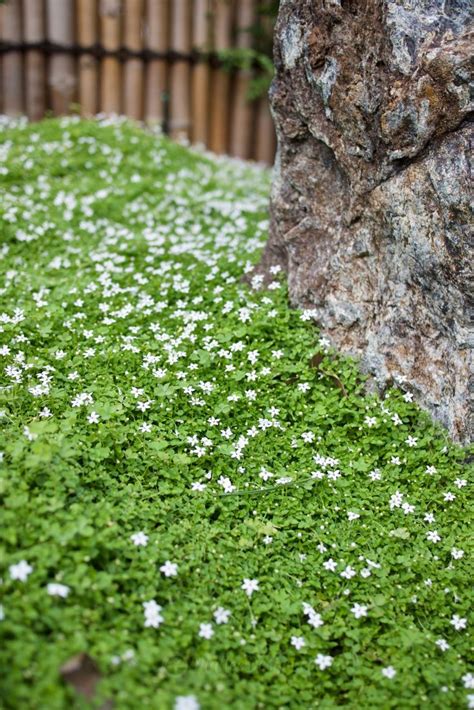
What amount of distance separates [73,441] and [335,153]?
297 cm

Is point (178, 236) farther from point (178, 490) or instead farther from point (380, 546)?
point (380, 546)

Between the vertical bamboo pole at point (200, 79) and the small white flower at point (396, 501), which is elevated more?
the vertical bamboo pole at point (200, 79)

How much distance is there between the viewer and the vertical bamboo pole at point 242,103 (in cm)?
1076

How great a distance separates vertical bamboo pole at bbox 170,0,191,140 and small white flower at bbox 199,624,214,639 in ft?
29.7

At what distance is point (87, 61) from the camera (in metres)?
10.2

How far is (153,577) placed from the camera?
3.54 meters

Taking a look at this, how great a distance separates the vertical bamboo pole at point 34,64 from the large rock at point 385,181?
590cm

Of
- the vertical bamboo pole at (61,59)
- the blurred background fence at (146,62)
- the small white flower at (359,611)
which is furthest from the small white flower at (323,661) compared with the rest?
the vertical bamboo pole at (61,59)

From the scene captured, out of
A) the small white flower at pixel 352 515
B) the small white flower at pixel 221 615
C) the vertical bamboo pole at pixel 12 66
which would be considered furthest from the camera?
the vertical bamboo pole at pixel 12 66

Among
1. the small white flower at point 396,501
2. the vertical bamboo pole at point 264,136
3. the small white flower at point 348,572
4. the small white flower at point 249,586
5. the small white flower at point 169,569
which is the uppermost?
the vertical bamboo pole at point 264,136

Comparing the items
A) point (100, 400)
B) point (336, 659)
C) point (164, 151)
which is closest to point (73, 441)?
point (100, 400)

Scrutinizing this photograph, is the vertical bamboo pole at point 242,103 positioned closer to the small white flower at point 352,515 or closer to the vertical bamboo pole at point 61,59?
the vertical bamboo pole at point 61,59

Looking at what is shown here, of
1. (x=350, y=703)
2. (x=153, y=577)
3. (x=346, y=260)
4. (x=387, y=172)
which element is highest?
(x=387, y=172)

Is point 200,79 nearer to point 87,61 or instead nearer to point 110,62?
point 110,62
